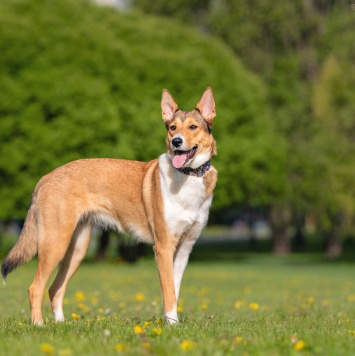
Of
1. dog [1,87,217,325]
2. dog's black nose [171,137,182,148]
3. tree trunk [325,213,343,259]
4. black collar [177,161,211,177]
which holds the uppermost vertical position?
dog's black nose [171,137,182,148]

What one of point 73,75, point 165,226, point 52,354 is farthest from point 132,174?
point 73,75

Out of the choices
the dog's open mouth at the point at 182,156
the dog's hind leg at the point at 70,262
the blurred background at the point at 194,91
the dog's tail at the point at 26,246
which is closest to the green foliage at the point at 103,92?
the blurred background at the point at 194,91

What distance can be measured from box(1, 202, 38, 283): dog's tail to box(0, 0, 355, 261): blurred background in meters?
20.0

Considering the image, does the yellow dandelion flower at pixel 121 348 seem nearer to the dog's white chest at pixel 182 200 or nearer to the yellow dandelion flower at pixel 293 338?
the yellow dandelion flower at pixel 293 338

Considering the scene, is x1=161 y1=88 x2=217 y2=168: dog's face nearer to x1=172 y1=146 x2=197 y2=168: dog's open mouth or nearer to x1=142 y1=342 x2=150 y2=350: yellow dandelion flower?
x1=172 y1=146 x2=197 y2=168: dog's open mouth

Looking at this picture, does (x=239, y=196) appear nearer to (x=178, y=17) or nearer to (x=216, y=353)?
(x=178, y=17)

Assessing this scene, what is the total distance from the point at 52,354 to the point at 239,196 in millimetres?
28472

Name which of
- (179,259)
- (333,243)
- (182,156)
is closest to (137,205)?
(179,259)

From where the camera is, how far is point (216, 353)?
5.91 metres

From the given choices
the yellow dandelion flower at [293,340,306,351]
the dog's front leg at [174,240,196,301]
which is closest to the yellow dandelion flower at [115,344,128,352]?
the yellow dandelion flower at [293,340,306,351]

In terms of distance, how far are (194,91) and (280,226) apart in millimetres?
14547

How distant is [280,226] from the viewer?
44719 millimetres

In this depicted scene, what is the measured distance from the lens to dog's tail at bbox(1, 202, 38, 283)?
9.06m

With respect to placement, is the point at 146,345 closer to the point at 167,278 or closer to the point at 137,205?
the point at 167,278
